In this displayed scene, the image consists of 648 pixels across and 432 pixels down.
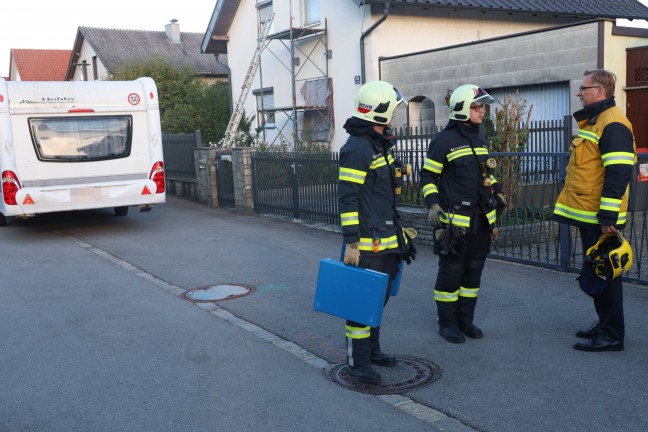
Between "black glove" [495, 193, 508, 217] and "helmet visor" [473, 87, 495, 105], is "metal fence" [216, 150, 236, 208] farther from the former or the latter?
"helmet visor" [473, 87, 495, 105]

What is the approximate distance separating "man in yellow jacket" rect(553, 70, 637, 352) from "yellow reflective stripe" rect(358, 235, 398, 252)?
4.66 ft

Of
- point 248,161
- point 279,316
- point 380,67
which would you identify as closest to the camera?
point 279,316

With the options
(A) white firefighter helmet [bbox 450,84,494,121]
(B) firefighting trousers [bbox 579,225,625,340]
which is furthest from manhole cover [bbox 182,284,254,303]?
(B) firefighting trousers [bbox 579,225,625,340]

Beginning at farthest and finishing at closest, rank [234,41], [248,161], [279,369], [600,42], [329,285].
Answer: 1. [234,41]
2. [248,161]
3. [600,42]
4. [279,369]
5. [329,285]

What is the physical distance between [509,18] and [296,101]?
21.5ft

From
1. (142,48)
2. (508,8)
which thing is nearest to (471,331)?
(508,8)

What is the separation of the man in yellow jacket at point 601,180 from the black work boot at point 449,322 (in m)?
0.91

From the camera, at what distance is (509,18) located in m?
19.9

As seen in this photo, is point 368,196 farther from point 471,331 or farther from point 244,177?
point 244,177

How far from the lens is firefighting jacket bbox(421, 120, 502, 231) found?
543 centimetres

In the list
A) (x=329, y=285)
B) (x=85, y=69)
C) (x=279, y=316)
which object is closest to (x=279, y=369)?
(x=329, y=285)

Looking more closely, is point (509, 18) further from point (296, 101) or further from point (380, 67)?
point (296, 101)

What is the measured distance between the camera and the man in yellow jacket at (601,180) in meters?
4.84

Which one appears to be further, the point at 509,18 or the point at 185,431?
the point at 509,18
